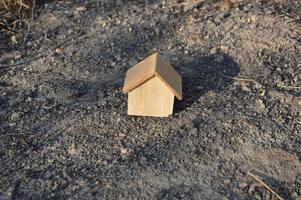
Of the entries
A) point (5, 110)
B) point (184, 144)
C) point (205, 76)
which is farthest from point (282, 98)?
point (5, 110)

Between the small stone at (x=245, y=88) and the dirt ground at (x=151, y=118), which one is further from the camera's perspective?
the small stone at (x=245, y=88)

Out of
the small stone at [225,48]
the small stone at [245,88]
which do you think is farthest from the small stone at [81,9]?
the small stone at [245,88]

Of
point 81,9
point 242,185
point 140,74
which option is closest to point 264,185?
point 242,185

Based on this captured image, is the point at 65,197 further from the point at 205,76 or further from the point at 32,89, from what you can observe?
the point at 205,76

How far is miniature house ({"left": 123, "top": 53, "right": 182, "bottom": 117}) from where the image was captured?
9.38ft

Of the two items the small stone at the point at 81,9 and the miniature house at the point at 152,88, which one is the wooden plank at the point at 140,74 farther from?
the small stone at the point at 81,9

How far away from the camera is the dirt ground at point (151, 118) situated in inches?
107

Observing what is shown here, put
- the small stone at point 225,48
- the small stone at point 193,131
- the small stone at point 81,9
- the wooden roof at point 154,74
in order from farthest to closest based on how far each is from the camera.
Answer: the small stone at point 81,9
the small stone at point 225,48
the small stone at point 193,131
the wooden roof at point 154,74

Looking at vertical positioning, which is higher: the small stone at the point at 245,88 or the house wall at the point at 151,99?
the house wall at the point at 151,99

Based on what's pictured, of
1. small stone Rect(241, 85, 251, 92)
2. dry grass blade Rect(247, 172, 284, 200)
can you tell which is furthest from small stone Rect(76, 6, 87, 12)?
dry grass blade Rect(247, 172, 284, 200)

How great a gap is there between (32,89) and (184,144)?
1.12m

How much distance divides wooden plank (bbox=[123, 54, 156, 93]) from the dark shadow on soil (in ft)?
1.13

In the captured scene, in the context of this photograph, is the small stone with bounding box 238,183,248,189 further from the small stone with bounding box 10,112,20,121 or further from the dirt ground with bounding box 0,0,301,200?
the small stone with bounding box 10,112,20,121

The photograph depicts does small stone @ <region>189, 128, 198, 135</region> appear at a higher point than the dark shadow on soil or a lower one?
higher
